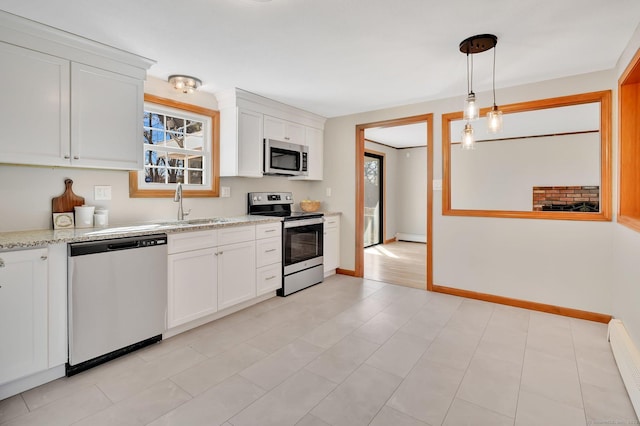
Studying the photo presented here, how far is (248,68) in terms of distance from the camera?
284 cm

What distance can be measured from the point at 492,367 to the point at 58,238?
2919 millimetres

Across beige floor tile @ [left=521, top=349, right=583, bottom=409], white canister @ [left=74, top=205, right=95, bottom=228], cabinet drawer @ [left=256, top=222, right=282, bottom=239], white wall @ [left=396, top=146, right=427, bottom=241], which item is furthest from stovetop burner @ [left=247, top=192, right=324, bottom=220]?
white wall @ [left=396, top=146, right=427, bottom=241]

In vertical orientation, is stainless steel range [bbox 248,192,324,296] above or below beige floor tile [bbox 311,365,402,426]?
above

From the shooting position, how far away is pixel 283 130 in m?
3.98

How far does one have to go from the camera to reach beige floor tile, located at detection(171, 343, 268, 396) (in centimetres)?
196

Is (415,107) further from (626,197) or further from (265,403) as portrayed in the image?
(265,403)

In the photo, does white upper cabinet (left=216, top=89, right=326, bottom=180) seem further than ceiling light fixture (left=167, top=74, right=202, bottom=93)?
Yes

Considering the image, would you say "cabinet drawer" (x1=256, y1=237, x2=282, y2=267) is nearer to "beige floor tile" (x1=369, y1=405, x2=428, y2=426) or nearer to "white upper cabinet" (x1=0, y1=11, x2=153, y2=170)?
"white upper cabinet" (x1=0, y1=11, x2=153, y2=170)

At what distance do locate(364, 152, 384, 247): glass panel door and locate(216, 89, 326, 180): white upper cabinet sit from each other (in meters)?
3.30

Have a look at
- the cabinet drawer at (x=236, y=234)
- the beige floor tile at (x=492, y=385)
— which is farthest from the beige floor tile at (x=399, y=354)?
the cabinet drawer at (x=236, y=234)

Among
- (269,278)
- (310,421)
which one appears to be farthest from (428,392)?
(269,278)

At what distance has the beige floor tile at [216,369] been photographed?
77.0 inches

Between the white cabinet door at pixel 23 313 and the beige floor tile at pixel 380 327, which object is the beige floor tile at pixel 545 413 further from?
the white cabinet door at pixel 23 313

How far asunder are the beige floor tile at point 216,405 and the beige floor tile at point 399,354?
839 mm
